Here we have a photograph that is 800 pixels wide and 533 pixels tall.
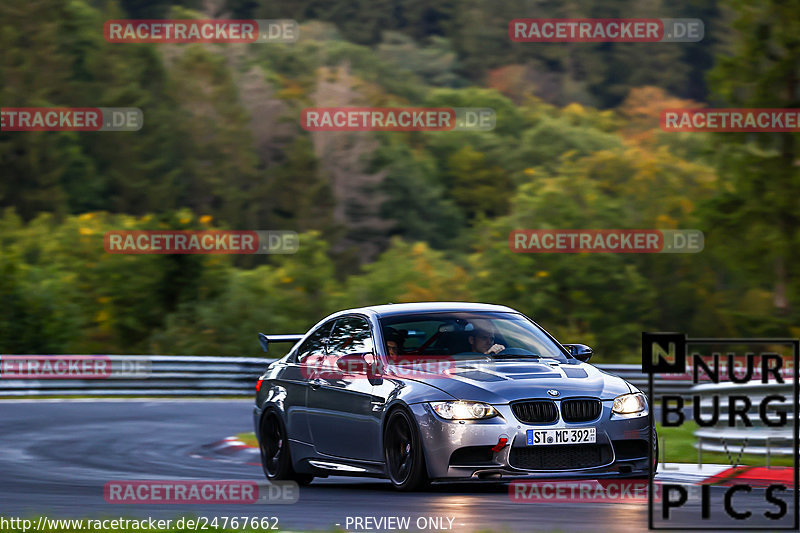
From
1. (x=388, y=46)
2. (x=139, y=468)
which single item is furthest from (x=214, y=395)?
(x=388, y=46)

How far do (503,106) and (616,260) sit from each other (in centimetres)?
4258

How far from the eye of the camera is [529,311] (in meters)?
48.7

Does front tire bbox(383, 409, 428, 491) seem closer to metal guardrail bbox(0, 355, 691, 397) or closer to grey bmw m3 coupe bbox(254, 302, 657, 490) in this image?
grey bmw m3 coupe bbox(254, 302, 657, 490)

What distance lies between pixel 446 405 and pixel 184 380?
21201mm

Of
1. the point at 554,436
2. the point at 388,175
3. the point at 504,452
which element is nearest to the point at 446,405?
the point at 504,452

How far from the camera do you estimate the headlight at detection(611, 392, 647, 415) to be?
1026cm

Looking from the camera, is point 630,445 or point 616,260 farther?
point 616,260

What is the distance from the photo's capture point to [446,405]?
10.1 meters

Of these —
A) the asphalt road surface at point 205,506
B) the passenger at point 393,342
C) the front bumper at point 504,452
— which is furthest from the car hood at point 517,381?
the asphalt road surface at point 205,506

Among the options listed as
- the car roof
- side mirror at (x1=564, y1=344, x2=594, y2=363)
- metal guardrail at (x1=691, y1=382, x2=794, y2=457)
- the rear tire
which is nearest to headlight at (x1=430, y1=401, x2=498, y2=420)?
the car roof

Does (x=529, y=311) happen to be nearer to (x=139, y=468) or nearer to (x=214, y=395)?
(x=214, y=395)

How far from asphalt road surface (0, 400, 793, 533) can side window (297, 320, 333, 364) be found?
1103 millimetres

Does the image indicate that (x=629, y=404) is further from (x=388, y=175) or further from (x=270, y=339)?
(x=388, y=175)

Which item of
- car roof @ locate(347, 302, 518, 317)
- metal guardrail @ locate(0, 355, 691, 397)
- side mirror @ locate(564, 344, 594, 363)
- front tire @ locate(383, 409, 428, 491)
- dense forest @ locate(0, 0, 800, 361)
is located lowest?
metal guardrail @ locate(0, 355, 691, 397)
